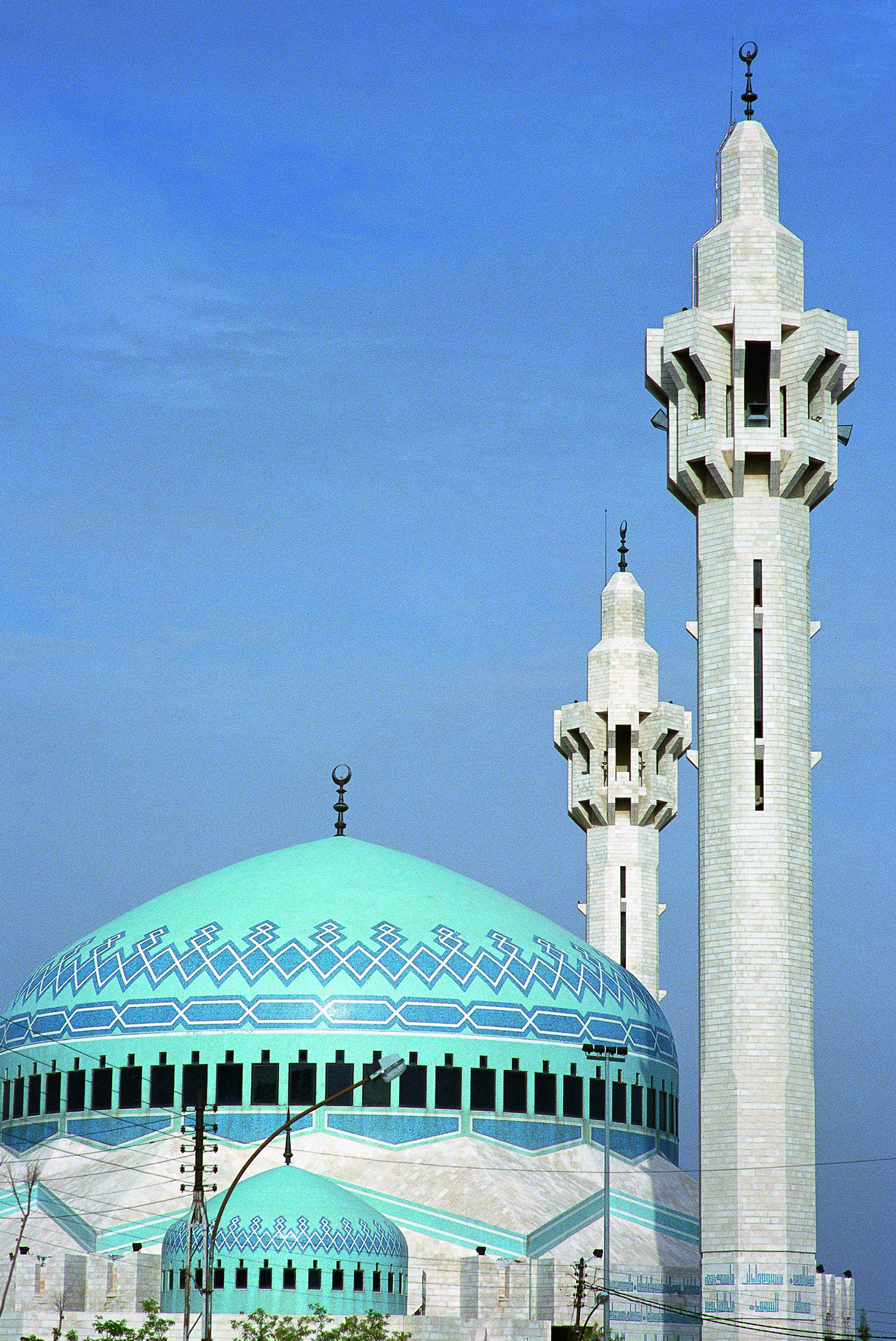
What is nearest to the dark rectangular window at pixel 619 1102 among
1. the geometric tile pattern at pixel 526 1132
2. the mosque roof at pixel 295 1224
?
the geometric tile pattern at pixel 526 1132

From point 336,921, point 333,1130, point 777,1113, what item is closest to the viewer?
point 777,1113

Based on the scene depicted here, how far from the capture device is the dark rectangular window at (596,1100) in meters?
47.2

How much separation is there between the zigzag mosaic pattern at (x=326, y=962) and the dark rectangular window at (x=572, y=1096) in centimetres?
195

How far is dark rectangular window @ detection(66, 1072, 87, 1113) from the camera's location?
46.9m

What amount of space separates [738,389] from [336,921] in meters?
14.7

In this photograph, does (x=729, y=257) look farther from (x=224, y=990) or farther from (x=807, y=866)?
(x=224, y=990)

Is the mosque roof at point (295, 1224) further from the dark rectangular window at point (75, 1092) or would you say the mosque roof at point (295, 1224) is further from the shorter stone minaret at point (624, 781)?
the shorter stone minaret at point (624, 781)

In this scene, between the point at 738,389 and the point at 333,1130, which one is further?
the point at 333,1130

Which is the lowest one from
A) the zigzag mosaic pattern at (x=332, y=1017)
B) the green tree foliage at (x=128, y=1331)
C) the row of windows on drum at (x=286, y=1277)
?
the green tree foliage at (x=128, y=1331)

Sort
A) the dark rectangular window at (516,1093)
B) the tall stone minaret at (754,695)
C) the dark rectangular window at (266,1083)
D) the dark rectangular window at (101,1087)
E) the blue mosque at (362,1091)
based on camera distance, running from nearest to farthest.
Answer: the tall stone minaret at (754,695), the blue mosque at (362,1091), the dark rectangular window at (266,1083), the dark rectangular window at (516,1093), the dark rectangular window at (101,1087)

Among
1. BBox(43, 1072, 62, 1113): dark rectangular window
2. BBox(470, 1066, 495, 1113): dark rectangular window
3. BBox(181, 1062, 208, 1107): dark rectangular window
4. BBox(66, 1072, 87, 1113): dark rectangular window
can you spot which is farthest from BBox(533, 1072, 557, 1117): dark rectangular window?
BBox(43, 1072, 62, 1113): dark rectangular window

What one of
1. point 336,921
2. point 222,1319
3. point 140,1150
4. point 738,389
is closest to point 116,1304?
point 222,1319

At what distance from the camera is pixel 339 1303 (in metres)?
38.7

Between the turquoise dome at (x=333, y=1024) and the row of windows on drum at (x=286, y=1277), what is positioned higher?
the turquoise dome at (x=333, y=1024)
